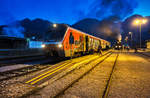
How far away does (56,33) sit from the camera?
9172mm

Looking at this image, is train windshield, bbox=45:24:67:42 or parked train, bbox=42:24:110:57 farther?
train windshield, bbox=45:24:67:42

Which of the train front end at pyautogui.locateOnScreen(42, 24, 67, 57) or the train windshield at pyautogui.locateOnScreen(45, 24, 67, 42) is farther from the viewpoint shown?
the train windshield at pyautogui.locateOnScreen(45, 24, 67, 42)

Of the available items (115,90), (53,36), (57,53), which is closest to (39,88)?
(115,90)

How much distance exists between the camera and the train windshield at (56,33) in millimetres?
8793

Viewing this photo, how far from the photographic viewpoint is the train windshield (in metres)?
8.79

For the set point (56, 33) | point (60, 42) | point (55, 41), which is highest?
point (56, 33)

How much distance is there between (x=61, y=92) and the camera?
3.25 metres

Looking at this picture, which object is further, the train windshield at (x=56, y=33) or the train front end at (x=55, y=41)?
the train windshield at (x=56, y=33)

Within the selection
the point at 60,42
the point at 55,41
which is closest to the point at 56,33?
the point at 55,41

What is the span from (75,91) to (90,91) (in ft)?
1.76

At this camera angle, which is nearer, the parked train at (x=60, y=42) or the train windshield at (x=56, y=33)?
the parked train at (x=60, y=42)

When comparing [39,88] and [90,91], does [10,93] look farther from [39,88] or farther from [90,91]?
[90,91]

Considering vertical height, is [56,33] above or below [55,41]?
above

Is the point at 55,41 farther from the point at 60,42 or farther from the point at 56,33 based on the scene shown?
the point at 56,33
